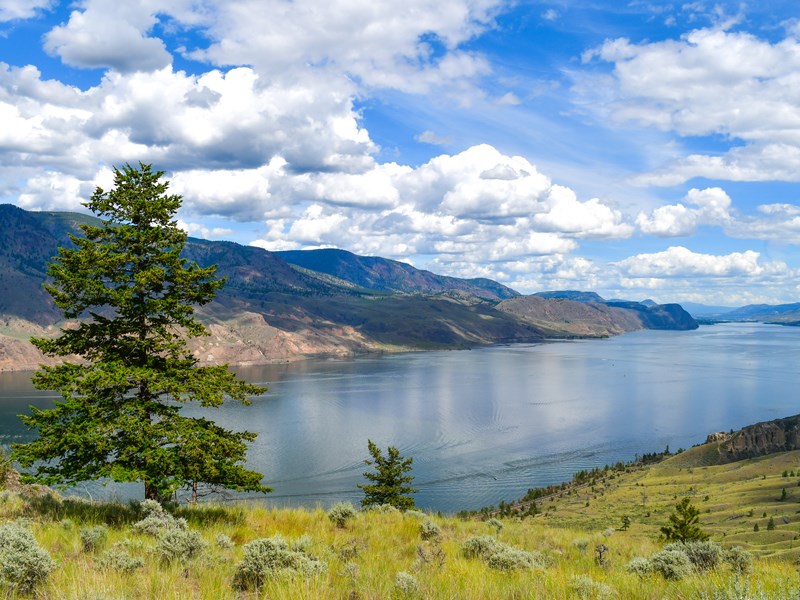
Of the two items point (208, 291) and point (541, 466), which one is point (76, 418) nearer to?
point (208, 291)

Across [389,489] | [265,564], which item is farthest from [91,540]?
[389,489]

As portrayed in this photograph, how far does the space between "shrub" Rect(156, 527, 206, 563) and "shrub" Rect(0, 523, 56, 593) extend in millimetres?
1777

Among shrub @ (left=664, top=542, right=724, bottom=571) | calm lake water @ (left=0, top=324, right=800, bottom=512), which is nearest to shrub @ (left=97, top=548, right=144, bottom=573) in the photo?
shrub @ (left=664, top=542, right=724, bottom=571)

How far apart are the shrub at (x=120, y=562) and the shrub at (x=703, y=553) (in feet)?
29.4


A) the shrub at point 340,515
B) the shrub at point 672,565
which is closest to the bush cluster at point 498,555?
the shrub at point 672,565

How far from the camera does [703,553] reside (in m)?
9.81

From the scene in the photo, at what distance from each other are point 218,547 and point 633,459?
94349 mm

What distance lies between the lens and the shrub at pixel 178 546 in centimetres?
784

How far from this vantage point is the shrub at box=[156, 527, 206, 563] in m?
7.84

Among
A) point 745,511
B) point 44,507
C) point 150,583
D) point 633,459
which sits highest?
point 150,583

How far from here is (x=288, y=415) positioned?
118 metres

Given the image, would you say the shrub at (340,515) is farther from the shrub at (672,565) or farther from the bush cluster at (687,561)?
the shrub at (672,565)

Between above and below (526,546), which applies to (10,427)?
below

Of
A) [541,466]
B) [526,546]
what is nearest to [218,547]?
[526,546]
